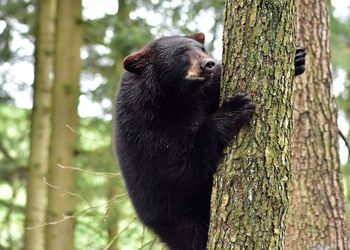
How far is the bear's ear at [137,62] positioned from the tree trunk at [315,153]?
197 centimetres

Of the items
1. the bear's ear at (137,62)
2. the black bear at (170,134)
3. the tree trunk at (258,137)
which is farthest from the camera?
the bear's ear at (137,62)

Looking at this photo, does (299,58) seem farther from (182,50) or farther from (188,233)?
(188,233)

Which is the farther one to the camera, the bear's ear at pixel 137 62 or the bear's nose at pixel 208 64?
the bear's ear at pixel 137 62

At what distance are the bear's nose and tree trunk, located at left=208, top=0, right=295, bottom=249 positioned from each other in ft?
2.24

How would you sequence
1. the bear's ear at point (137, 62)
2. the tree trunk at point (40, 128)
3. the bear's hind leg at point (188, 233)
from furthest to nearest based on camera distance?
the tree trunk at point (40, 128)
the bear's ear at point (137, 62)
the bear's hind leg at point (188, 233)

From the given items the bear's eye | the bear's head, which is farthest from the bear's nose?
the bear's eye

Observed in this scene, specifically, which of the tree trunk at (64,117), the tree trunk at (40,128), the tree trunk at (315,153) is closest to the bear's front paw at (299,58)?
the tree trunk at (315,153)

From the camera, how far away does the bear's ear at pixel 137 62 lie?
5762 millimetres

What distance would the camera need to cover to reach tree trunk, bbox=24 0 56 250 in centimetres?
1038

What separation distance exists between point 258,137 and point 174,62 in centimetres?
164

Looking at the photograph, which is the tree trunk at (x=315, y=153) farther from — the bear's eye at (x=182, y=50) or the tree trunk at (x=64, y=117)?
the tree trunk at (x=64, y=117)

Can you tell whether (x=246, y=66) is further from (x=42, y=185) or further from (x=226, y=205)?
(x=42, y=185)

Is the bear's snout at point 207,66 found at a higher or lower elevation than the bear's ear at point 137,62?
lower

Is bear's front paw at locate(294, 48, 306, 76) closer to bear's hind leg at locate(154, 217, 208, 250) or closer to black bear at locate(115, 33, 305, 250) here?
black bear at locate(115, 33, 305, 250)
